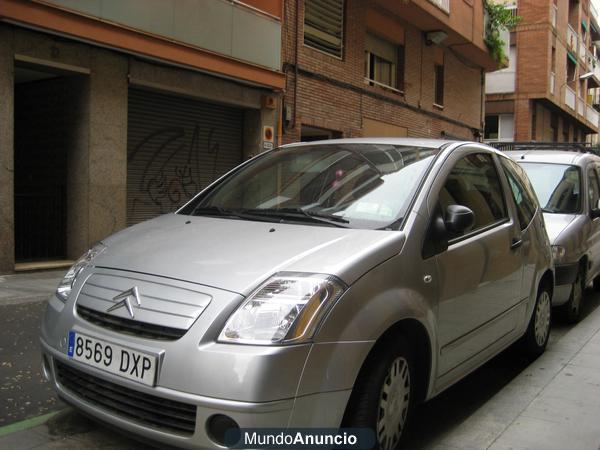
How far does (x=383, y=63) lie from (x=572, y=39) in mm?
21233

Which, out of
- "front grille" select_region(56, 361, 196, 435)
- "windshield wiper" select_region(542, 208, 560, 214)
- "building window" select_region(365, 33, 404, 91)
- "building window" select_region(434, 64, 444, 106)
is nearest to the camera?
"front grille" select_region(56, 361, 196, 435)

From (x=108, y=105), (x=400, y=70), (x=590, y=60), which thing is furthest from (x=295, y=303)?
(x=590, y=60)

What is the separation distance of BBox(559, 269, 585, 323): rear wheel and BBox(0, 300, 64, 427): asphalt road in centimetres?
483

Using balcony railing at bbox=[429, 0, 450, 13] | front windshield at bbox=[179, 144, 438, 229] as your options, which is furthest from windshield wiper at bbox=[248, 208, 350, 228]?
balcony railing at bbox=[429, 0, 450, 13]

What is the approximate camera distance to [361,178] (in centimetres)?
342

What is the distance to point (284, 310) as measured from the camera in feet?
7.60

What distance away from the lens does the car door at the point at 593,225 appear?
6523mm

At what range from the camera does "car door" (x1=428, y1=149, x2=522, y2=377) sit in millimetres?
3119

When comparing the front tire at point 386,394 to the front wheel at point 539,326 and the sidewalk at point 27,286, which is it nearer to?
the front wheel at point 539,326

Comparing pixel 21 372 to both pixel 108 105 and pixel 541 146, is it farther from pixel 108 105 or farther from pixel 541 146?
pixel 541 146

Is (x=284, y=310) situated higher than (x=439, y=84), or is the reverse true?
(x=439, y=84)

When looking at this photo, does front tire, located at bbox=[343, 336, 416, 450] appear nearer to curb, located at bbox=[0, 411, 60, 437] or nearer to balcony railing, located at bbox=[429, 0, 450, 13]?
curb, located at bbox=[0, 411, 60, 437]

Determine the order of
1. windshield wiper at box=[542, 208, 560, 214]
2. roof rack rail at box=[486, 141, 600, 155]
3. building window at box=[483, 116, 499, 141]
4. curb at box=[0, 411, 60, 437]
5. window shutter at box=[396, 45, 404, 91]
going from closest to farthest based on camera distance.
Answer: curb at box=[0, 411, 60, 437] → windshield wiper at box=[542, 208, 560, 214] → roof rack rail at box=[486, 141, 600, 155] → window shutter at box=[396, 45, 404, 91] → building window at box=[483, 116, 499, 141]

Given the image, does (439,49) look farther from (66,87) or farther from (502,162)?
(502,162)
